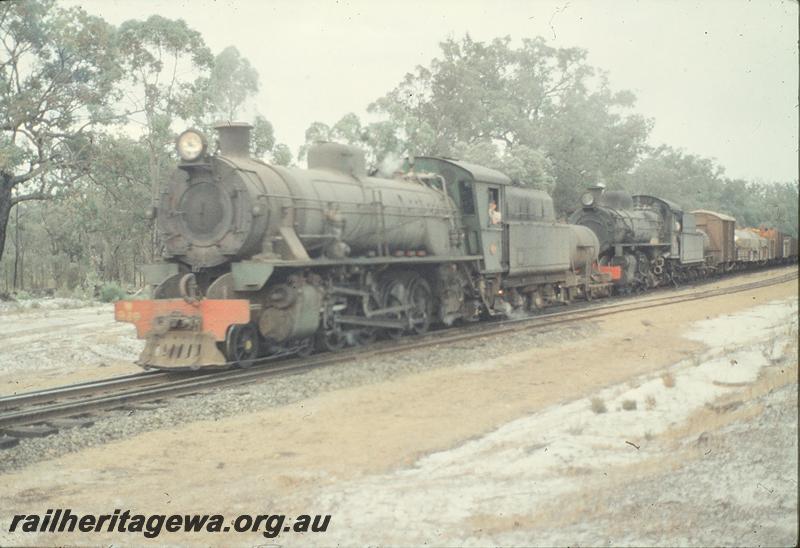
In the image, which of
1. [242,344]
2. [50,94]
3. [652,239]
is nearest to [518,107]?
[652,239]

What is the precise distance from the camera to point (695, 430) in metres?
6.82

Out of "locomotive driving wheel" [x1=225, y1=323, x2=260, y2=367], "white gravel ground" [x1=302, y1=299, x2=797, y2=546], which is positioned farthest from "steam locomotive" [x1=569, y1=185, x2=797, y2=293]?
"white gravel ground" [x1=302, y1=299, x2=797, y2=546]

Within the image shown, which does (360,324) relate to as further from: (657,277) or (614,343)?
(657,277)

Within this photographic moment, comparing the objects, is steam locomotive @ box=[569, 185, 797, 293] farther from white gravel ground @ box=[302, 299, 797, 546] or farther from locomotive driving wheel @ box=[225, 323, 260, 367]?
white gravel ground @ box=[302, 299, 797, 546]

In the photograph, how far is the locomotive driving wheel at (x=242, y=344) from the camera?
1126 cm

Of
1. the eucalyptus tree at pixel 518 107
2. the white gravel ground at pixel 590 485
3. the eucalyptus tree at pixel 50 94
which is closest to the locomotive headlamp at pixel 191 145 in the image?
the white gravel ground at pixel 590 485

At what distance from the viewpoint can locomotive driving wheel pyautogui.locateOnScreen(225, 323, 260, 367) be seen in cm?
1126

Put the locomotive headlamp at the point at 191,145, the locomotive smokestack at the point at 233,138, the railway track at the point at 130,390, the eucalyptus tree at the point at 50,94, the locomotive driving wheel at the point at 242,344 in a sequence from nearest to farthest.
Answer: the railway track at the point at 130,390 → the locomotive driving wheel at the point at 242,344 → the locomotive headlamp at the point at 191,145 → the locomotive smokestack at the point at 233,138 → the eucalyptus tree at the point at 50,94

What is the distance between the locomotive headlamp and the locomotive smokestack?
2.15ft

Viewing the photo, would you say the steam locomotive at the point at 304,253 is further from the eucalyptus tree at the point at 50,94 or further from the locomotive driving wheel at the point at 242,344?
the eucalyptus tree at the point at 50,94

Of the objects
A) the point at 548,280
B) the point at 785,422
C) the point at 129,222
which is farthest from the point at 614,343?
the point at 129,222

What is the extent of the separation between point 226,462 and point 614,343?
9304mm

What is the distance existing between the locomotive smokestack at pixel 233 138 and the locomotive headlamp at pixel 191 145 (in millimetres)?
654

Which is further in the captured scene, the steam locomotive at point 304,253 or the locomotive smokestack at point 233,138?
the locomotive smokestack at point 233,138
